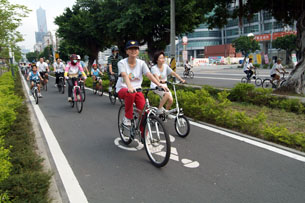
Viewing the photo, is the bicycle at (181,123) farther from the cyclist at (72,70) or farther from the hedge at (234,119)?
the cyclist at (72,70)

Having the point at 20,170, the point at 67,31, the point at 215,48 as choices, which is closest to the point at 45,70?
the point at 20,170

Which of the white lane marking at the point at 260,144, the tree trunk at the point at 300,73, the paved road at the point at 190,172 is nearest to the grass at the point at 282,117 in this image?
the white lane marking at the point at 260,144

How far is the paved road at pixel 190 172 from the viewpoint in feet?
10.7

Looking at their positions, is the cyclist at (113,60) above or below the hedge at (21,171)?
above

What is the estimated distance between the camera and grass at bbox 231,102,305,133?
235 inches

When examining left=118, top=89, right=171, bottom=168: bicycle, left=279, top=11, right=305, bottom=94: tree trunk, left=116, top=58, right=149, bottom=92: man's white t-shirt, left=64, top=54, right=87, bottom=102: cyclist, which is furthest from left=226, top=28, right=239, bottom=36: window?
left=118, top=89, right=171, bottom=168: bicycle

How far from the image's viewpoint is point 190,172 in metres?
3.91

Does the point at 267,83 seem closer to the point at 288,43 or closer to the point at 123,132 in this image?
the point at 123,132

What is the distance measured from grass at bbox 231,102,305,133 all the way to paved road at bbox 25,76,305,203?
174 centimetres

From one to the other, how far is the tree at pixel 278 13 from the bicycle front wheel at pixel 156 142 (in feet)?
27.8

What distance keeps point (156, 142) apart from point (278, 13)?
10336 millimetres

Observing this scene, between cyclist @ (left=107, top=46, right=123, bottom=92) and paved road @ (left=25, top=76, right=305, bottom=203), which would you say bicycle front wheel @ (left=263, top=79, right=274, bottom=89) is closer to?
cyclist @ (left=107, top=46, right=123, bottom=92)

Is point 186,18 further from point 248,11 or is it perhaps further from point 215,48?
point 215,48

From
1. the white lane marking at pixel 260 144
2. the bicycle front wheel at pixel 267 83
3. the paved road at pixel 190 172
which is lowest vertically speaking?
the paved road at pixel 190 172
